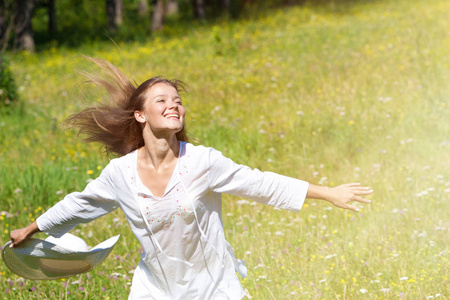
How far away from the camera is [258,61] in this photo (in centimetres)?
1270

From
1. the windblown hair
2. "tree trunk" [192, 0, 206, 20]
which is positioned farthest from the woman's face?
"tree trunk" [192, 0, 206, 20]

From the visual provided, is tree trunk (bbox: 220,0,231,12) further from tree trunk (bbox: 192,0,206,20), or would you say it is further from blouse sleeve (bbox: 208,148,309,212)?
blouse sleeve (bbox: 208,148,309,212)

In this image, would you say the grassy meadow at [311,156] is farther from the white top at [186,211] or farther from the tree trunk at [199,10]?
the tree trunk at [199,10]

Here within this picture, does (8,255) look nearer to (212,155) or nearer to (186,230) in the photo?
(186,230)

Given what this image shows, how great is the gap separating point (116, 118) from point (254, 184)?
100cm

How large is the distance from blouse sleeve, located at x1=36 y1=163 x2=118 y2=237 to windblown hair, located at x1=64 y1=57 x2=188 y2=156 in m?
0.30

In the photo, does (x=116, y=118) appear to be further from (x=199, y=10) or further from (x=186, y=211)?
(x=199, y=10)

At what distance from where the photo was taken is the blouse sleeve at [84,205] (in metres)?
3.26

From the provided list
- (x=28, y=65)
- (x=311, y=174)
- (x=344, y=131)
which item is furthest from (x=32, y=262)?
(x=28, y=65)

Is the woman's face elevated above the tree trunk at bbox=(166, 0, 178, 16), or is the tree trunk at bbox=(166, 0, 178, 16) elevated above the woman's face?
the woman's face

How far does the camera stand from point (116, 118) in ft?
11.5

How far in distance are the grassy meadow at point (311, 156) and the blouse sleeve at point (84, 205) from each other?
1.59 ft

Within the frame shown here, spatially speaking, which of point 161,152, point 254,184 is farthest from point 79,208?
point 254,184

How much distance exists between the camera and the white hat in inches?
137
